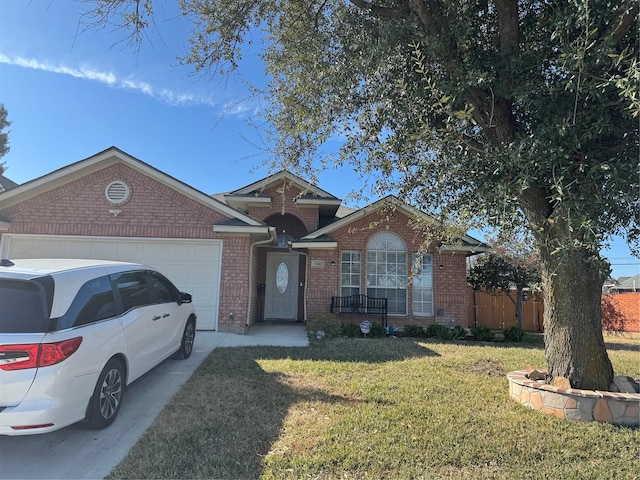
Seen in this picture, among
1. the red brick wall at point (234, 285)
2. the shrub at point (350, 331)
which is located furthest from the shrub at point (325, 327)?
the red brick wall at point (234, 285)

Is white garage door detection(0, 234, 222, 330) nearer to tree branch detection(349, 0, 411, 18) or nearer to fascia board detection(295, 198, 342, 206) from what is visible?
fascia board detection(295, 198, 342, 206)

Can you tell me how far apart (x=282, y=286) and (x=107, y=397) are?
32.7 ft

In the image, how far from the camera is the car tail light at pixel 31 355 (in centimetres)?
332

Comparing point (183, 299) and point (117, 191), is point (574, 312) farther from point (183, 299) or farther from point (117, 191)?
point (117, 191)

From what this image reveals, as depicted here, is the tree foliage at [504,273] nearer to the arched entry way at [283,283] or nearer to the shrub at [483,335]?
the shrub at [483,335]

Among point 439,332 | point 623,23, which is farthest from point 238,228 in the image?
point 623,23

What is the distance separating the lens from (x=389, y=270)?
41.9ft

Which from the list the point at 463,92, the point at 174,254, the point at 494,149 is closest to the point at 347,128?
the point at 463,92

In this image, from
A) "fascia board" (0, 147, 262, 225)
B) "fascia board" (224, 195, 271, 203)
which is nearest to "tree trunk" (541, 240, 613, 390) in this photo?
"fascia board" (0, 147, 262, 225)

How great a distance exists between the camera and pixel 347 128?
6371mm

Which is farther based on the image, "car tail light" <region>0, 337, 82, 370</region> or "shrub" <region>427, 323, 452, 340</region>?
"shrub" <region>427, 323, 452, 340</region>

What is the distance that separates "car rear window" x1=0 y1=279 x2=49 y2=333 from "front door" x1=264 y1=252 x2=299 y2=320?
10.5 metres

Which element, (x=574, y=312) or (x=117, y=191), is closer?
(x=574, y=312)

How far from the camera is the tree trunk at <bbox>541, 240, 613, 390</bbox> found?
5.00 metres
